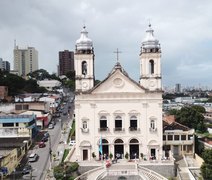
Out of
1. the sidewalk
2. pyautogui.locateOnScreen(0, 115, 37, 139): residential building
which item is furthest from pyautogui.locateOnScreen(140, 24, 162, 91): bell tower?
pyautogui.locateOnScreen(0, 115, 37, 139): residential building

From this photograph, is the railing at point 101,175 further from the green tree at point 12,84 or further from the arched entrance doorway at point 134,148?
the green tree at point 12,84

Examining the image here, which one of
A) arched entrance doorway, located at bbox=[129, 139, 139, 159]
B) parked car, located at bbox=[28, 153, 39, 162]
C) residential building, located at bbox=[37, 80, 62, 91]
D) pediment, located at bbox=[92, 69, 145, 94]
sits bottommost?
parked car, located at bbox=[28, 153, 39, 162]

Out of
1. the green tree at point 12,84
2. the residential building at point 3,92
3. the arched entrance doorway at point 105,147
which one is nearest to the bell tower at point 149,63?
the arched entrance doorway at point 105,147

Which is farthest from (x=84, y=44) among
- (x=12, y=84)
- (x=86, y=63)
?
(x=12, y=84)

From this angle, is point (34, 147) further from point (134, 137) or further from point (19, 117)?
point (134, 137)

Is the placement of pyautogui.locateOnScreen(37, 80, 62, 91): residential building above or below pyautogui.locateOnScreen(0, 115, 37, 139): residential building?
above

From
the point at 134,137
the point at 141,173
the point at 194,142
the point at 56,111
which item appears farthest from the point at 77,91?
the point at 56,111

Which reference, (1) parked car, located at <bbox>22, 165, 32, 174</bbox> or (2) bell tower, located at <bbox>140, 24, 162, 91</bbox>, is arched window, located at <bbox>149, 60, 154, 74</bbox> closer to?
(2) bell tower, located at <bbox>140, 24, 162, 91</bbox>
